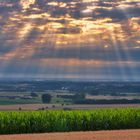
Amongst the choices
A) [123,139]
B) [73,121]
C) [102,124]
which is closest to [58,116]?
[73,121]

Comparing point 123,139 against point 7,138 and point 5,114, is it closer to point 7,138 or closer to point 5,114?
point 7,138

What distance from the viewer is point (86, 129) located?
60.3 metres

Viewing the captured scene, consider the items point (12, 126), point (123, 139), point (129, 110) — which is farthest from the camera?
point (129, 110)

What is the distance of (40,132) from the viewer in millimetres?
57688

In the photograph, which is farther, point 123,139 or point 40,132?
point 40,132

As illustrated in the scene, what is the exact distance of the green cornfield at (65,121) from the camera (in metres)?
57.0

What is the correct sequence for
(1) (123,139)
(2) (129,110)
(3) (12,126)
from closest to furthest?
(1) (123,139) < (3) (12,126) < (2) (129,110)

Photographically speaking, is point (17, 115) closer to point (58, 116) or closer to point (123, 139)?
point (58, 116)

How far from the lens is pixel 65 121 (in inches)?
2328

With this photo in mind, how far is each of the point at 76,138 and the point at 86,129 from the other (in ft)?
46.8

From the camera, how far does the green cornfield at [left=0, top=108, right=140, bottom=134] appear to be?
5697cm

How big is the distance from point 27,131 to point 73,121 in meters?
6.56

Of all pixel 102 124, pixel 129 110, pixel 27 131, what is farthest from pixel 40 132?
pixel 129 110

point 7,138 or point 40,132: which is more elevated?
point 7,138
